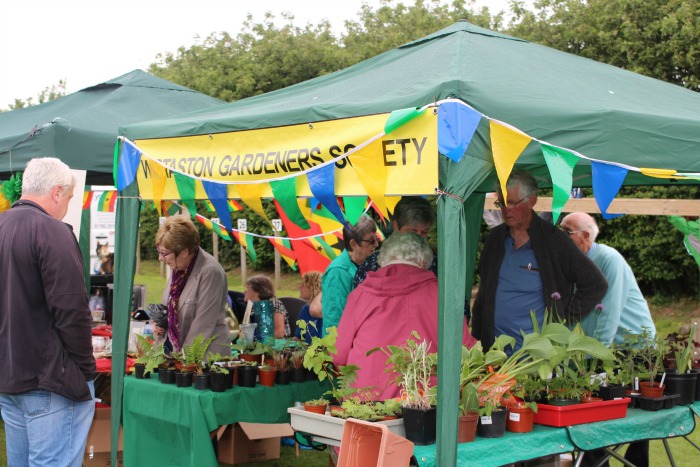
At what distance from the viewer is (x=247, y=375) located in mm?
4367

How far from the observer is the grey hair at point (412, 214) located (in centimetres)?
416

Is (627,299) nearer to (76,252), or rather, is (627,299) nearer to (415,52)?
(415,52)

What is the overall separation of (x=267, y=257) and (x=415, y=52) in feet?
Answer: 47.8

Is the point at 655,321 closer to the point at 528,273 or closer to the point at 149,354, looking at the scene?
the point at 528,273

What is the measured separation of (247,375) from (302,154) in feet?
4.28

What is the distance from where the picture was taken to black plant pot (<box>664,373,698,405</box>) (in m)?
4.05

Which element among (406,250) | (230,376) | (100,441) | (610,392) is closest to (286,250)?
(100,441)

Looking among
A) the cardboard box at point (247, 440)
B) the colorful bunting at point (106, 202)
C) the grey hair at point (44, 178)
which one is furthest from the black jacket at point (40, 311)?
the colorful bunting at point (106, 202)

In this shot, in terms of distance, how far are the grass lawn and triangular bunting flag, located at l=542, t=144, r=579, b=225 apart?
10.2 feet

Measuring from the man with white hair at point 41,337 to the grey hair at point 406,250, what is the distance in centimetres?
133

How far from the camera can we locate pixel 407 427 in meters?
3.31

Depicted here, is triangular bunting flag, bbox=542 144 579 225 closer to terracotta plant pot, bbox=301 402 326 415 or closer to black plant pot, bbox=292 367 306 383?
terracotta plant pot, bbox=301 402 326 415

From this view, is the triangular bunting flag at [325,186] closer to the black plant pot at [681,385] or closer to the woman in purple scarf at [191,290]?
the woman in purple scarf at [191,290]

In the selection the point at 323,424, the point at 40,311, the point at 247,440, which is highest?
the point at 40,311
